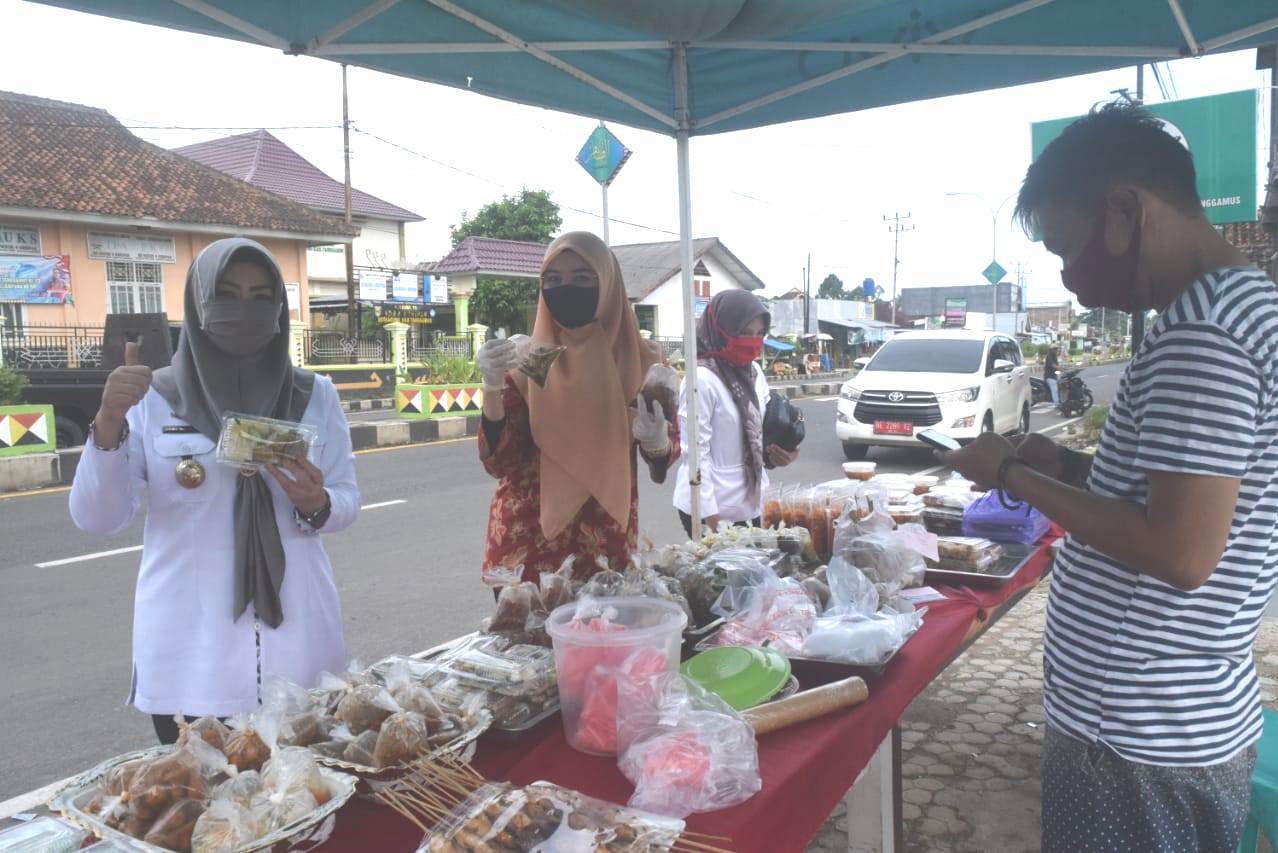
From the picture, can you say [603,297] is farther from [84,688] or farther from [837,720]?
[84,688]

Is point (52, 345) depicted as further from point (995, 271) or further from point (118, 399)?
point (995, 271)

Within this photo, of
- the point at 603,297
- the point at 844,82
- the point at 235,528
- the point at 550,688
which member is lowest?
the point at 550,688

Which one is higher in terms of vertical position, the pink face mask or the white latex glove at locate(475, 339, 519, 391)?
the pink face mask

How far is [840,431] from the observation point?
36.4 feet

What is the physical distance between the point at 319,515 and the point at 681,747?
1103 millimetres

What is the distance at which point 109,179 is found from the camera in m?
18.4

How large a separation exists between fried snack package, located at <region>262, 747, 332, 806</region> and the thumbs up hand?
0.96m

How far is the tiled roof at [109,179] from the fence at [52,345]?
95.6 inches

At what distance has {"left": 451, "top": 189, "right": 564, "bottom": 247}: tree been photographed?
3206cm

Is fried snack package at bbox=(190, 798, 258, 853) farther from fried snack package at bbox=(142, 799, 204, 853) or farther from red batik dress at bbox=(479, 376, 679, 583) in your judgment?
red batik dress at bbox=(479, 376, 679, 583)

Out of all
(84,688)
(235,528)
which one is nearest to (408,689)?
(235,528)

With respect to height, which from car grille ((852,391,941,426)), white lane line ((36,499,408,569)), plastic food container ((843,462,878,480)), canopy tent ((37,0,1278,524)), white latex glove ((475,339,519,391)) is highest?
canopy tent ((37,0,1278,524))

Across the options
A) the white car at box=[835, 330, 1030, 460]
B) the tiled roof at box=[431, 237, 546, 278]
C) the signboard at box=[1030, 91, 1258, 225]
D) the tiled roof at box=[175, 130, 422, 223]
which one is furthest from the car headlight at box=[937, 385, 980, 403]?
the tiled roof at box=[175, 130, 422, 223]

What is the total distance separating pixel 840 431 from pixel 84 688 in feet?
29.5
